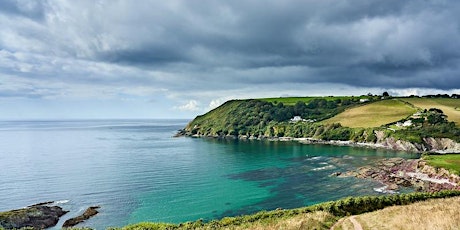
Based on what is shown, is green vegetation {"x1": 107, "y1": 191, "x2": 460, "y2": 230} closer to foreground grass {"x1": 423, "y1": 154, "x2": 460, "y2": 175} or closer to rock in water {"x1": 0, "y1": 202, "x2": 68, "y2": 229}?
rock in water {"x1": 0, "y1": 202, "x2": 68, "y2": 229}

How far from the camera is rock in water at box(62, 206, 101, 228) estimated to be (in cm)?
5408

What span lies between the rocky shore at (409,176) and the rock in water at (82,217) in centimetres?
6102

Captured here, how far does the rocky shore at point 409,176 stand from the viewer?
71.3 metres

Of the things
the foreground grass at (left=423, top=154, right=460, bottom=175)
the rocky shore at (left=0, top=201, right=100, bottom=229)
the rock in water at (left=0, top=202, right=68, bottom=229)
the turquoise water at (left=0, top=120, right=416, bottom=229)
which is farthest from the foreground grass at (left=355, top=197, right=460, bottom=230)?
the foreground grass at (left=423, top=154, right=460, bottom=175)

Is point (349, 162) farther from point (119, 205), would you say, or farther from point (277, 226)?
point (277, 226)

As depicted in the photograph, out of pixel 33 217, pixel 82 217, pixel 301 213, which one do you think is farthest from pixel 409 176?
pixel 33 217

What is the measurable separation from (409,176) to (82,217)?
77031 millimetres

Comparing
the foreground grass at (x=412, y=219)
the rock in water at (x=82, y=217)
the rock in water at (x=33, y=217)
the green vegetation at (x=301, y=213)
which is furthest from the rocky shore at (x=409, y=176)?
the rock in water at (x=33, y=217)

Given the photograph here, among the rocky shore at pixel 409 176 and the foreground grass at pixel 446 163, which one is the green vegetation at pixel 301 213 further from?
the foreground grass at pixel 446 163

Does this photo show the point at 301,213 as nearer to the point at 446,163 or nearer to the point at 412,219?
the point at 412,219

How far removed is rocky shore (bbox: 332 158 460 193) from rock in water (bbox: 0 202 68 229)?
67507mm

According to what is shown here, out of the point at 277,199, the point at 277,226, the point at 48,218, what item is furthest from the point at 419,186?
the point at 48,218

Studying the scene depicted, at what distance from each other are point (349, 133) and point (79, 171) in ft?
442

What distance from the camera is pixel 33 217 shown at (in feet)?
183
